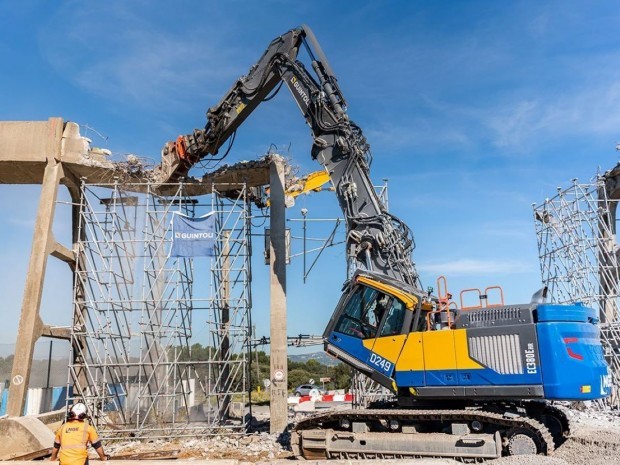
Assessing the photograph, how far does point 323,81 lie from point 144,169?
675 centimetres

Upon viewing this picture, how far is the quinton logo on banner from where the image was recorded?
15086mm

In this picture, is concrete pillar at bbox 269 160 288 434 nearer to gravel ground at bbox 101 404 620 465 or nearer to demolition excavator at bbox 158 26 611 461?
gravel ground at bbox 101 404 620 465

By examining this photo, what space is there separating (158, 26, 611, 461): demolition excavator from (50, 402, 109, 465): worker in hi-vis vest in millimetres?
4389

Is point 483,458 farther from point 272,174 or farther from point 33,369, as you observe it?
point 33,369

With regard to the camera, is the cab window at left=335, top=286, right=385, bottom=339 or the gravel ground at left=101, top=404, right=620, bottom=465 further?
the cab window at left=335, top=286, right=385, bottom=339

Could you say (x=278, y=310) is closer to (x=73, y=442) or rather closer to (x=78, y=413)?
(x=78, y=413)

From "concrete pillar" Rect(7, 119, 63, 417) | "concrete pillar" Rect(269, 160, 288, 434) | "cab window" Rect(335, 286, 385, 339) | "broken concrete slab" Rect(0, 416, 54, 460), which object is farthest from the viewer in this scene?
"concrete pillar" Rect(269, 160, 288, 434)

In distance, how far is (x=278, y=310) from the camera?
14.6 meters

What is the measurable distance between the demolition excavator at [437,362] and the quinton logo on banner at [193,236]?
5.15 m

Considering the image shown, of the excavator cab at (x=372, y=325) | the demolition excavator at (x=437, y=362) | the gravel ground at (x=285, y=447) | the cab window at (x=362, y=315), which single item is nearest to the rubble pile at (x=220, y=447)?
the gravel ground at (x=285, y=447)

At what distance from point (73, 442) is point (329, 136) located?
25.8 feet

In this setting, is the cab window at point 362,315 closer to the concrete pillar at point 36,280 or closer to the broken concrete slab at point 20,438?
the broken concrete slab at point 20,438

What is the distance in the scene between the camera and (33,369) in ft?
51.1

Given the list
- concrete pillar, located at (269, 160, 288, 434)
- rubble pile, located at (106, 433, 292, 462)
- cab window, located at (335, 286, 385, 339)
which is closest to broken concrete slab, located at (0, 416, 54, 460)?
rubble pile, located at (106, 433, 292, 462)
